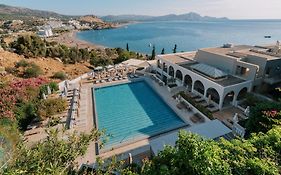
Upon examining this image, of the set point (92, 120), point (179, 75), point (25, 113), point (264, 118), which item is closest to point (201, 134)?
point (264, 118)

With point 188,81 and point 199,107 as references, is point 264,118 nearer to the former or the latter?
point 199,107

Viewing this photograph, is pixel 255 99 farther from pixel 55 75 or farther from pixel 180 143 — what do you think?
pixel 55 75

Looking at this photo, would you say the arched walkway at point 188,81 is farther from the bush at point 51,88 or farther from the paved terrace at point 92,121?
the bush at point 51,88

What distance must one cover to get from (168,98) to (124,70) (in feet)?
36.0

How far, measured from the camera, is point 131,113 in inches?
750

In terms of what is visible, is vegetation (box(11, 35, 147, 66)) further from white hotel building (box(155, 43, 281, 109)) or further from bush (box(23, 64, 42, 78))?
white hotel building (box(155, 43, 281, 109))

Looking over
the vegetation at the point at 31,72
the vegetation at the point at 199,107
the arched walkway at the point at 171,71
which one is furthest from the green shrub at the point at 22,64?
the vegetation at the point at 199,107

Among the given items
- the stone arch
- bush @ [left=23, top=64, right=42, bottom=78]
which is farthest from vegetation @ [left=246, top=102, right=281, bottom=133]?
bush @ [left=23, top=64, right=42, bottom=78]

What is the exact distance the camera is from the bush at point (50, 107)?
16753 mm

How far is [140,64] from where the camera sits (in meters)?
33.7

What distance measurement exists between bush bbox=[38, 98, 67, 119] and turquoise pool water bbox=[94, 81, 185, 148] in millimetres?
3459

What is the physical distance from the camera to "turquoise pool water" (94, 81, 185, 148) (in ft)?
52.8

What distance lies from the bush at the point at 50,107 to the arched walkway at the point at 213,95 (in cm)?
1420

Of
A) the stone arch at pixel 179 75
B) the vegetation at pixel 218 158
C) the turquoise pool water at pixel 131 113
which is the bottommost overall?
the turquoise pool water at pixel 131 113
